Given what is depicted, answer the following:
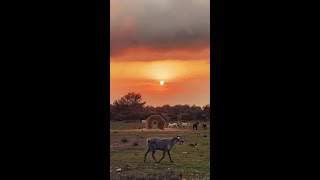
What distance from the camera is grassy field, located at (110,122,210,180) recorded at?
3.41m

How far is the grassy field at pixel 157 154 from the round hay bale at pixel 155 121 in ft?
0.19

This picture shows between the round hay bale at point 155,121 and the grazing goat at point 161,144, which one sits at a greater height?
the round hay bale at point 155,121

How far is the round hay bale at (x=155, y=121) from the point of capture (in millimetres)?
3410

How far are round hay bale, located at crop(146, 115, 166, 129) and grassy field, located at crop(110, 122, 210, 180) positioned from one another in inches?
2.3

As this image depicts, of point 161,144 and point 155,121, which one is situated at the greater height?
point 155,121

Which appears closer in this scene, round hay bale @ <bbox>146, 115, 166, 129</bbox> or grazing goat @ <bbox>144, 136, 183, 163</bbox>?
round hay bale @ <bbox>146, 115, 166, 129</bbox>

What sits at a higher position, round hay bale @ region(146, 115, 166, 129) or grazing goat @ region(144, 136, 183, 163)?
round hay bale @ region(146, 115, 166, 129)

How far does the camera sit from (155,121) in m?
3.46

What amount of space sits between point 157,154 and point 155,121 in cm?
49

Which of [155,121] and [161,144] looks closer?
[155,121]
